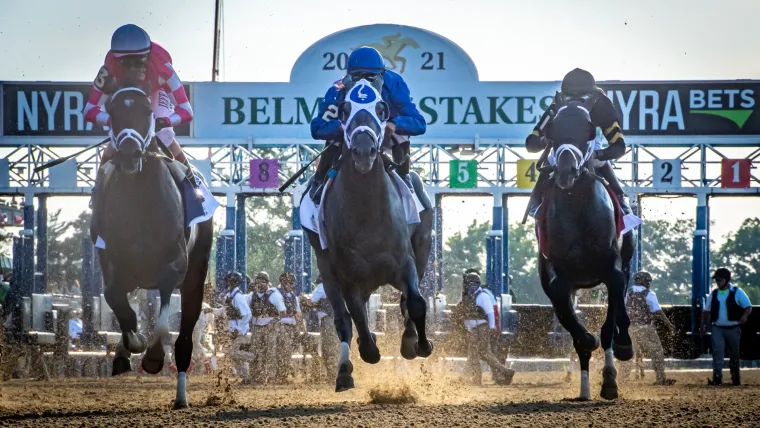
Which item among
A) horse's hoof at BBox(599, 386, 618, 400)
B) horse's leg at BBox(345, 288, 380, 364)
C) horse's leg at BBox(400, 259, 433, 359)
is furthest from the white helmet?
horse's hoof at BBox(599, 386, 618, 400)

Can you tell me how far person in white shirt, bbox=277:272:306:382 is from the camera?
1936 centimetres

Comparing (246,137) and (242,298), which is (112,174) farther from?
(246,137)

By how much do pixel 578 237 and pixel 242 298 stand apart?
9521 millimetres

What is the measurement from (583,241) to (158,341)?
3.80m

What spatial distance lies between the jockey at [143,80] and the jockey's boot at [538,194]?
3209mm

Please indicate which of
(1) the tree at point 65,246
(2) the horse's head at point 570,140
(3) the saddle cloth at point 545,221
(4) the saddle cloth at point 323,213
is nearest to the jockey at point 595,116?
(3) the saddle cloth at point 545,221

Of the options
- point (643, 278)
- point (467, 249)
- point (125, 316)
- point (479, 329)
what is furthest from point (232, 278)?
point (467, 249)

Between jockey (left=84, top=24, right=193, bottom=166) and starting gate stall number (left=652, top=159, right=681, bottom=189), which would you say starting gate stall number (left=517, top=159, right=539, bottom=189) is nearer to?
starting gate stall number (left=652, top=159, right=681, bottom=189)

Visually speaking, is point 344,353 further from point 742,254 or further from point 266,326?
point 742,254

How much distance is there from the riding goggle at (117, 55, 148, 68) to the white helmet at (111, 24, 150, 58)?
0.12 feet

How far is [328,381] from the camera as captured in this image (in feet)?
61.5

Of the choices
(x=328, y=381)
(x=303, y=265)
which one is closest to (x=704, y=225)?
(x=303, y=265)

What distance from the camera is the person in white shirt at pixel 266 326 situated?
19219 millimetres

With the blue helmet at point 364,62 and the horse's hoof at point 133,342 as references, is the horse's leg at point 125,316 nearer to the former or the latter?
the horse's hoof at point 133,342
